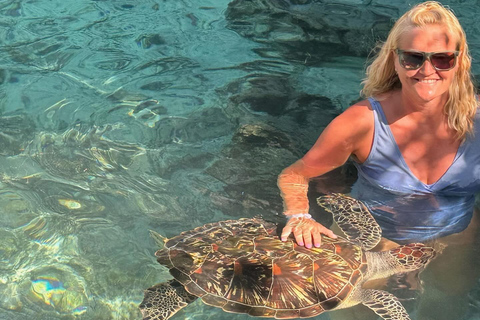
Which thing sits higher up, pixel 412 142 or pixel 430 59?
pixel 430 59

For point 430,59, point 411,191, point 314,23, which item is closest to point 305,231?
point 411,191

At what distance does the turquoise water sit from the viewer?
11.5ft

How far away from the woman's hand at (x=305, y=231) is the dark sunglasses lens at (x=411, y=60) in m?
1.08

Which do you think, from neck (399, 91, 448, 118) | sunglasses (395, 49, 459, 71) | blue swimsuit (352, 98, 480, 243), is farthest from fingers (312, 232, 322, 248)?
sunglasses (395, 49, 459, 71)

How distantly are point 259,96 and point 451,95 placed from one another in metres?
2.33

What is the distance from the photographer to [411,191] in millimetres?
3471

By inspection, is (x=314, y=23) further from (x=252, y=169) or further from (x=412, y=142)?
(x=412, y=142)

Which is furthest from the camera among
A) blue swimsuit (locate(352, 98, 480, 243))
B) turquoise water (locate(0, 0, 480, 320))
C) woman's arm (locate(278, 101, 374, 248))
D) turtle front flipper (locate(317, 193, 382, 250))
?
turquoise water (locate(0, 0, 480, 320))

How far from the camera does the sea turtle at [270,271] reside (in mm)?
2959

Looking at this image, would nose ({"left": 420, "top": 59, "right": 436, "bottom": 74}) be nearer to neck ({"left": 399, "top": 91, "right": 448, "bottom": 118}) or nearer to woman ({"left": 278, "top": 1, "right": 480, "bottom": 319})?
woman ({"left": 278, "top": 1, "right": 480, "bottom": 319})

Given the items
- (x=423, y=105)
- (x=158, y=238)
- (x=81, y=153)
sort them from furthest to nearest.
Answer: (x=81, y=153)
(x=158, y=238)
(x=423, y=105)

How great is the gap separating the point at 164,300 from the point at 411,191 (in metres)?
1.75

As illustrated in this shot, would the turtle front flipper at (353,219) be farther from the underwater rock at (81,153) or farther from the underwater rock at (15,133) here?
the underwater rock at (15,133)

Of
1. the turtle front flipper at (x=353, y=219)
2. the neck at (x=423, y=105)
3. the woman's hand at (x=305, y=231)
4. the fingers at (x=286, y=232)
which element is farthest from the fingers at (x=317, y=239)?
the neck at (x=423, y=105)
